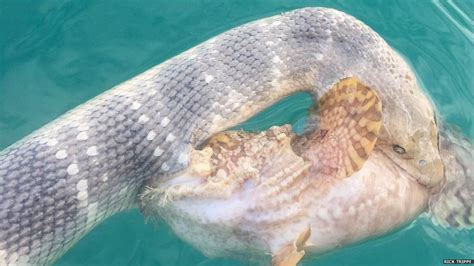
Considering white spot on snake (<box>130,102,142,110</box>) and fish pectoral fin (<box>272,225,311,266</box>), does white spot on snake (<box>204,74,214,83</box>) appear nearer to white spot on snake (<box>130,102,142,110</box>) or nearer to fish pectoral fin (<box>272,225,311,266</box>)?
white spot on snake (<box>130,102,142,110</box>)

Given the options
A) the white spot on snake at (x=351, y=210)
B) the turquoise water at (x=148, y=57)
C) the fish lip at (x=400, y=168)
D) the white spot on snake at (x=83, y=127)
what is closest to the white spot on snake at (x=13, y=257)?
the white spot on snake at (x=83, y=127)

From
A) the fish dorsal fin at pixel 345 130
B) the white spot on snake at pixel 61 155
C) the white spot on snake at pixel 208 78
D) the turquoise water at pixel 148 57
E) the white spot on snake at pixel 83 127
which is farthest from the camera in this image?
the turquoise water at pixel 148 57

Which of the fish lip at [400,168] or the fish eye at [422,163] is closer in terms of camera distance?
the fish eye at [422,163]

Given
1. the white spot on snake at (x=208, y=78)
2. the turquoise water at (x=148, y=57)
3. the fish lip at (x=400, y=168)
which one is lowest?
the turquoise water at (x=148, y=57)

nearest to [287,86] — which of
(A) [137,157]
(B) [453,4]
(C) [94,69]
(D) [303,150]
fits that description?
(D) [303,150]

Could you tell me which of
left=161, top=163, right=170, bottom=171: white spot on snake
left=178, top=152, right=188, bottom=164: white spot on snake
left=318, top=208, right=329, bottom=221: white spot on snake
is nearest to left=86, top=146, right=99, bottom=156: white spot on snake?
left=161, top=163, right=170, bottom=171: white spot on snake

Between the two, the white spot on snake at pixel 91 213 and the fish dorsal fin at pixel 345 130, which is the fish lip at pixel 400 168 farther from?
the white spot on snake at pixel 91 213
